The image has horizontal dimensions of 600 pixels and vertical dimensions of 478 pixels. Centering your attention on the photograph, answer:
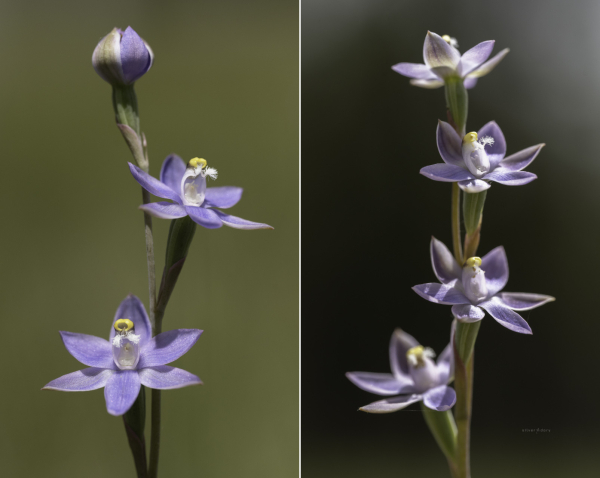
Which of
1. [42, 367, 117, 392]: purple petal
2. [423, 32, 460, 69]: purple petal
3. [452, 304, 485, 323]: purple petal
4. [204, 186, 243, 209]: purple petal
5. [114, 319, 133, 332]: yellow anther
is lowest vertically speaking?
[42, 367, 117, 392]: purple petal

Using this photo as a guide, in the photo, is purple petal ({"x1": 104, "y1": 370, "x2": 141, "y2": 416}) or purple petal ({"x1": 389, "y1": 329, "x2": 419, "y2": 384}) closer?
purple petal ({"x1": 104, "y1": 370, "x2": 141, "y2": 416})

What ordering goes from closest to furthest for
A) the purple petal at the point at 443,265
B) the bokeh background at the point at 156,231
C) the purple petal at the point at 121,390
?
1. the purple petal at the point at 121,390
2. the purple petal at the point at 443,265
3. the bokeh background at the point at 156,231

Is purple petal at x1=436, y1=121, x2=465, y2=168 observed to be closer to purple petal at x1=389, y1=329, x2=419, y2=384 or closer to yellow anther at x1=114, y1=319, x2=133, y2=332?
purple petal at x1=389, y1=329, x2=419, y2=384

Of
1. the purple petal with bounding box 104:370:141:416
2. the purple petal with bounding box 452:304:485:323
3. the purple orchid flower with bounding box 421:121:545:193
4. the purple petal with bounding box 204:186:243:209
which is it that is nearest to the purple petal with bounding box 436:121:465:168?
the purple orchid flower with bounding box 421:121:545:193

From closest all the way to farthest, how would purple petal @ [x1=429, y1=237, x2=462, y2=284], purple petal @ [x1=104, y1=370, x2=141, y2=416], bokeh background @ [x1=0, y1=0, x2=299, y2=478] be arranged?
purple petal @ [x1=104, y1=370, x2=141, y2=416] < purple petal @ [x1=429, y1=237, x2=462, y2=284] < bokeh background @ [x1=0, y1=0, x2=299, y2=478]

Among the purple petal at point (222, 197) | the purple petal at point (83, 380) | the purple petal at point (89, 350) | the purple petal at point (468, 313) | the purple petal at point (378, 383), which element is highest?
the purple petal at point (222, 197)

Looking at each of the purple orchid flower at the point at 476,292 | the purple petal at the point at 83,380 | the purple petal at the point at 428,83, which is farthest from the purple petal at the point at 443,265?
the purple petal at the point at 83,380

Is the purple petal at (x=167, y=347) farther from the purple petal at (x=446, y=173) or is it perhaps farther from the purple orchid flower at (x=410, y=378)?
the purple petal at (x=446, y=173)
